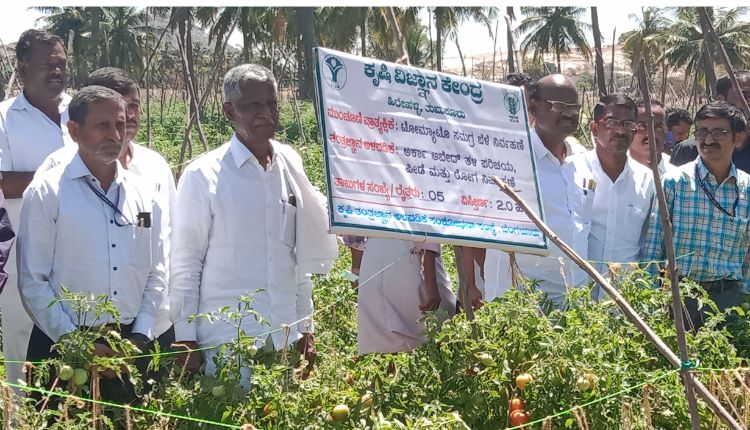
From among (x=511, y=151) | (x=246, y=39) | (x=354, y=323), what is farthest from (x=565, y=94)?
(x=246, y=39)

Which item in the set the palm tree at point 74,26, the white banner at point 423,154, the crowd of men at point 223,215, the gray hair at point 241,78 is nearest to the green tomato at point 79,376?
the crowd of men at point 223,215

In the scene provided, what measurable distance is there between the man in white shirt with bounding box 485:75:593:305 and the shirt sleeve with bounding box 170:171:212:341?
3.96 feet

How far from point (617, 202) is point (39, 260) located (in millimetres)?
2228

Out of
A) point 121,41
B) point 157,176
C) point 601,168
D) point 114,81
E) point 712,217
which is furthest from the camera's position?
point 121,41

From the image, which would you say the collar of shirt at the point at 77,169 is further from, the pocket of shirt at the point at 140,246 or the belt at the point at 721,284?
the belt at the point at 721,284

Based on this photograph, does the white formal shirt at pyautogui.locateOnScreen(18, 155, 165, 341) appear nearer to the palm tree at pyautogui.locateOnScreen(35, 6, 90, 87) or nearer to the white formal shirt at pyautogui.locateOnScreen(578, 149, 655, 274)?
the white formal shirt at pyautogui.locateOnScreen(578, 149, 655, 274)

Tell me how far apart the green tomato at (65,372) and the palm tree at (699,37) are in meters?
34.5

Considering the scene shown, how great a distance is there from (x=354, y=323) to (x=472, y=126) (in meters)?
2.40

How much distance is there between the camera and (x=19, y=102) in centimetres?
362

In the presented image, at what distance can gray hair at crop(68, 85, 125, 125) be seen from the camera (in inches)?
116

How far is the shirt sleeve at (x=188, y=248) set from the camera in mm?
3021

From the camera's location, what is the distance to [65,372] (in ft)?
8.09

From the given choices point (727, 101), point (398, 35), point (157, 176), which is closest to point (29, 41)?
point (157, 176)

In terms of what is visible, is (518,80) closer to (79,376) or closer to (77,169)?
(77,169)
